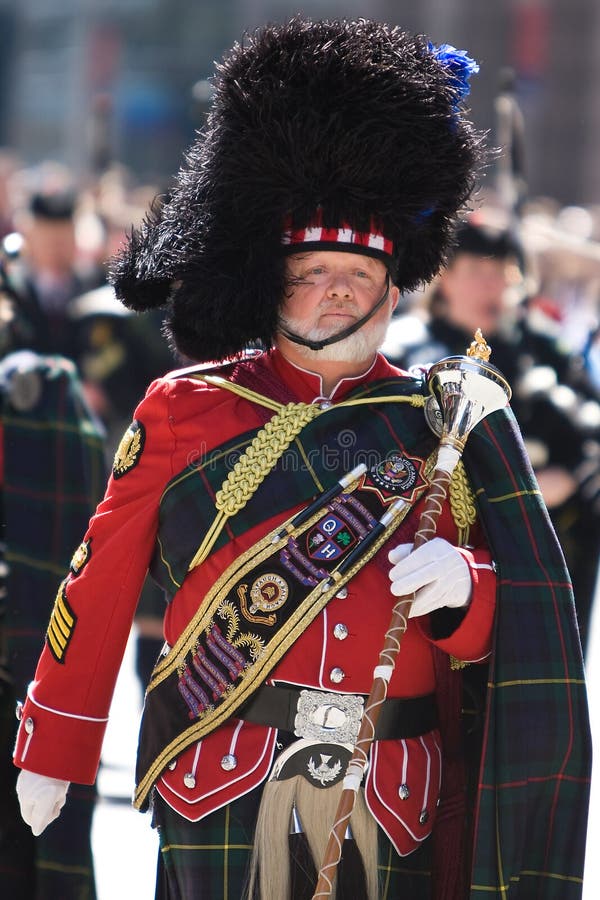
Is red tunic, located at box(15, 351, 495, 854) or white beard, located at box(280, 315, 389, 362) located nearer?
red tunic, located at box(15, 351, 495, 854)

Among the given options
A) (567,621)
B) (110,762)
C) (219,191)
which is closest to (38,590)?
(219,191)

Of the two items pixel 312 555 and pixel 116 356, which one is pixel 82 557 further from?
pixel 116 356

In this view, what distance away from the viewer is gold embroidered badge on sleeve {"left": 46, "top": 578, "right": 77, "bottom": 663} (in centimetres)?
312

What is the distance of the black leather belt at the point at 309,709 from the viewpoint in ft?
9.84

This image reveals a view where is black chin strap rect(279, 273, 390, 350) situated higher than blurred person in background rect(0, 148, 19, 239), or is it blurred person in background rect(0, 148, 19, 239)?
→ blurred person in background rect(0, 148, 19, 239)

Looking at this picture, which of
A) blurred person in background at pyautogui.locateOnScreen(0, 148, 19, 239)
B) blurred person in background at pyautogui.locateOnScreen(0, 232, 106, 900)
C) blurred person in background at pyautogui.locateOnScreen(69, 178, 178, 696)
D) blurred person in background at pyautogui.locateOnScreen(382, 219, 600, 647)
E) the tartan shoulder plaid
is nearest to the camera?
the tartan shoulder plaid

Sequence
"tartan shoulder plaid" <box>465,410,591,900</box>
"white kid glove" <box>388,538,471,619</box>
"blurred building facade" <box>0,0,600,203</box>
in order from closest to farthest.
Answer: "white kid glove" <box>388,538,471,619</box>, "tartan shoulder plaid" <box>465,410,591,900</box>, "blurred building facade" <box>0,0,600,203</box>

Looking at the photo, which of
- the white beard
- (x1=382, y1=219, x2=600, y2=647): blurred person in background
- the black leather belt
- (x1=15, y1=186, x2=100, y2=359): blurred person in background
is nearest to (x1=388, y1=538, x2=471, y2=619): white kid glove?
the black leather belt

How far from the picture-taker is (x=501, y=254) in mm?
5922

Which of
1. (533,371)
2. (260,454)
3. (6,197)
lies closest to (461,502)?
(260,454)

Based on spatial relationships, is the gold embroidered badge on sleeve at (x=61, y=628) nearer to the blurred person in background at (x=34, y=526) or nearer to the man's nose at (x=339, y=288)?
the man's nose at (x=339, y=288)

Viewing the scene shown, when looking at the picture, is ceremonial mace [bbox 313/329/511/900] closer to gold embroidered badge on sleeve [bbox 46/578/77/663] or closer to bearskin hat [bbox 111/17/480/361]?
bearskin hat [bbox 111/17/480/361]

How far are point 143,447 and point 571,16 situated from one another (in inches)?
909

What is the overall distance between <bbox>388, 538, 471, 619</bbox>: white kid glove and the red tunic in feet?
0.14
